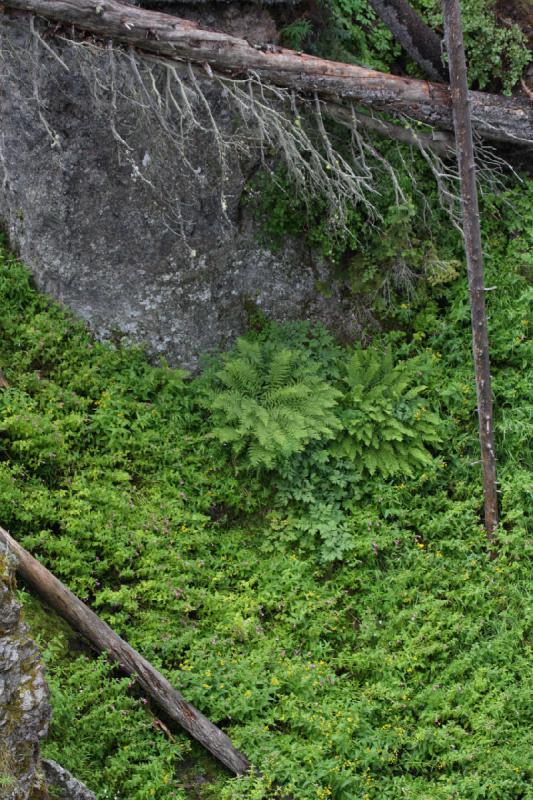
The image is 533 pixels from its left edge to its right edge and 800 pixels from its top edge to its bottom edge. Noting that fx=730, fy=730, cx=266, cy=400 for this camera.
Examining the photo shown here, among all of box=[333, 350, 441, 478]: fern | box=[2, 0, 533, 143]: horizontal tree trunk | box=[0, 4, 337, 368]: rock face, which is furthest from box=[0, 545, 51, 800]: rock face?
box=[2, 0, 533, 143]: horizontal tree trunk

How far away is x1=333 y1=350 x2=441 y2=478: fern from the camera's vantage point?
8.98 metres

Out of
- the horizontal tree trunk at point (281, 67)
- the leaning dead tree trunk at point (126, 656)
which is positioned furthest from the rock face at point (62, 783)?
the horizontal tree trunk at point (281, 67)

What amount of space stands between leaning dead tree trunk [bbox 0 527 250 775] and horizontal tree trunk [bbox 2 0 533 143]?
17.7 ft

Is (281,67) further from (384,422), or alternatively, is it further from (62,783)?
(62,783)

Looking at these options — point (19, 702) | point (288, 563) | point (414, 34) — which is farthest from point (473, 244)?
point (19, 702)

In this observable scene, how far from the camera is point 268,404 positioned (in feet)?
29.9

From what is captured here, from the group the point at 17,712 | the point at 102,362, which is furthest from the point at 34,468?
the point at 17,712

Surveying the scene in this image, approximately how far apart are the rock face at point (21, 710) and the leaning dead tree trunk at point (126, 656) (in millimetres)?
1423

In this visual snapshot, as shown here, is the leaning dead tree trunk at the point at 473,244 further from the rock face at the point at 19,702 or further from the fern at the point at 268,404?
the rock face at the point at 19,702

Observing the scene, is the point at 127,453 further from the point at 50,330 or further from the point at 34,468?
the point at 50,330

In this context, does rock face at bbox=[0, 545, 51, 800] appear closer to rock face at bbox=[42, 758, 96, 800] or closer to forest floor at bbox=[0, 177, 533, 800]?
rock face at bbox=[42, 758, 96, 800]

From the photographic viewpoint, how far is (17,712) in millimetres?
5000

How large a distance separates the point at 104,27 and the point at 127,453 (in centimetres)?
468

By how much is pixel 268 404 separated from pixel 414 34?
546 centimetres
